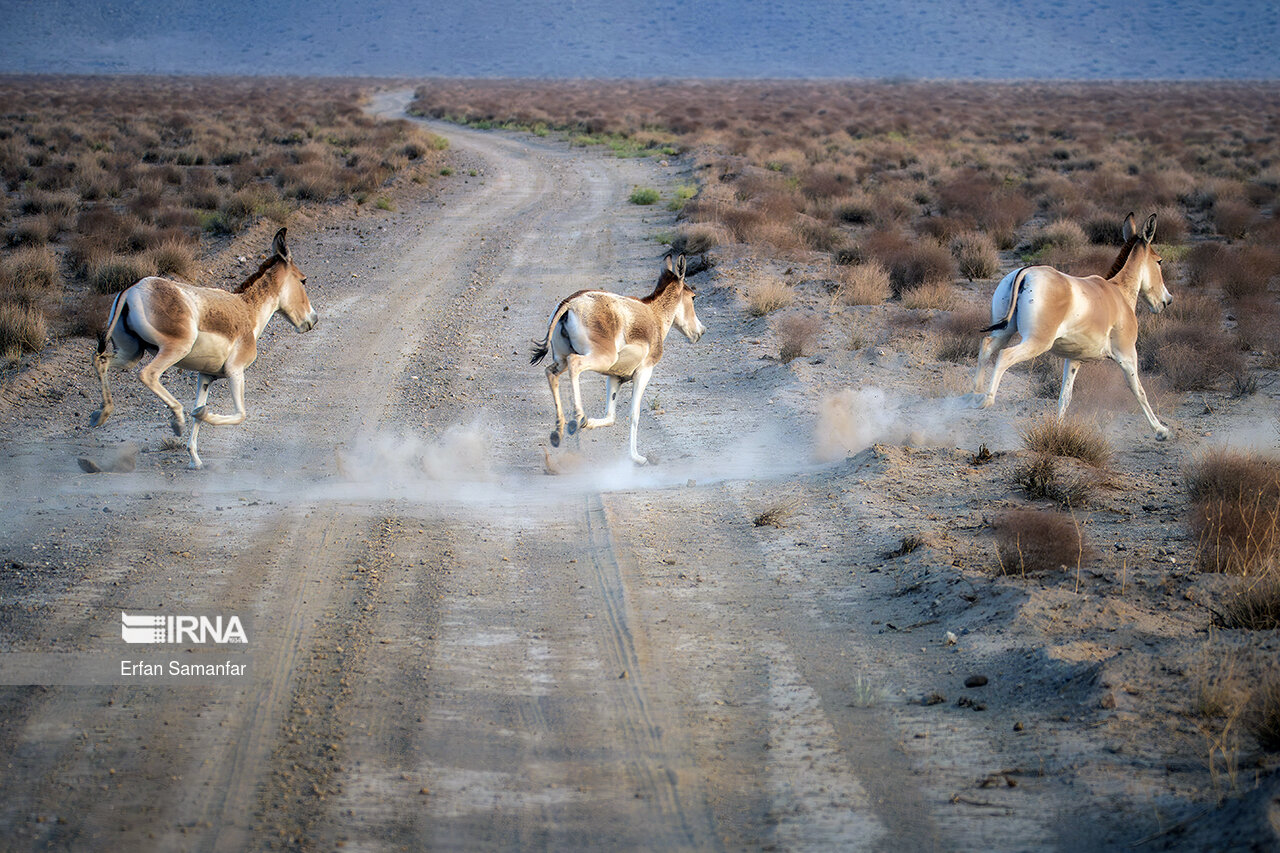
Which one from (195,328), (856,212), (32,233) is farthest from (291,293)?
(856,212)

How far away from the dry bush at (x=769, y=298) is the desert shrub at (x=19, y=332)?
10.3m

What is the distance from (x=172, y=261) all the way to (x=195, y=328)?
9436 mm

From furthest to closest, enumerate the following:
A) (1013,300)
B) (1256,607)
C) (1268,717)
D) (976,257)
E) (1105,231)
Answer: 1. (1105,231)
2. (976,257)
3. (1013,300)
4. (1256,607)
5. (1268,717)

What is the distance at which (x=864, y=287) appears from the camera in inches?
675

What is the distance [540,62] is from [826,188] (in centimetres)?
11526

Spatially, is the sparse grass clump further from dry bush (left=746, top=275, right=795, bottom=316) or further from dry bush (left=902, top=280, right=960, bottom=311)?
dry bush (left=746, top=275, right=795, bottom=316)

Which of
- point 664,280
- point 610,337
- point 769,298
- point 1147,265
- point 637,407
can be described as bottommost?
point 637,407

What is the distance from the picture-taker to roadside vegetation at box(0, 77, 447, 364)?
54.9ft

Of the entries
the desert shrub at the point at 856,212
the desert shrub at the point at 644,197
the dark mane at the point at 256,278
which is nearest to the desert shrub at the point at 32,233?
the dark mane at the point at 256,278

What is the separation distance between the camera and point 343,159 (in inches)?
1415

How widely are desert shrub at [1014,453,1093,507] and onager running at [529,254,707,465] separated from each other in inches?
144

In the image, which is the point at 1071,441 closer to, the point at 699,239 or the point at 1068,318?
the point at 1068,318

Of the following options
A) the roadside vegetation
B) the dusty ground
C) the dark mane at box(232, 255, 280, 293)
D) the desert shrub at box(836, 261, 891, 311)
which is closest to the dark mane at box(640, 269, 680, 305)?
the dusty ground

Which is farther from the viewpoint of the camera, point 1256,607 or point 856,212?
point 856,212
